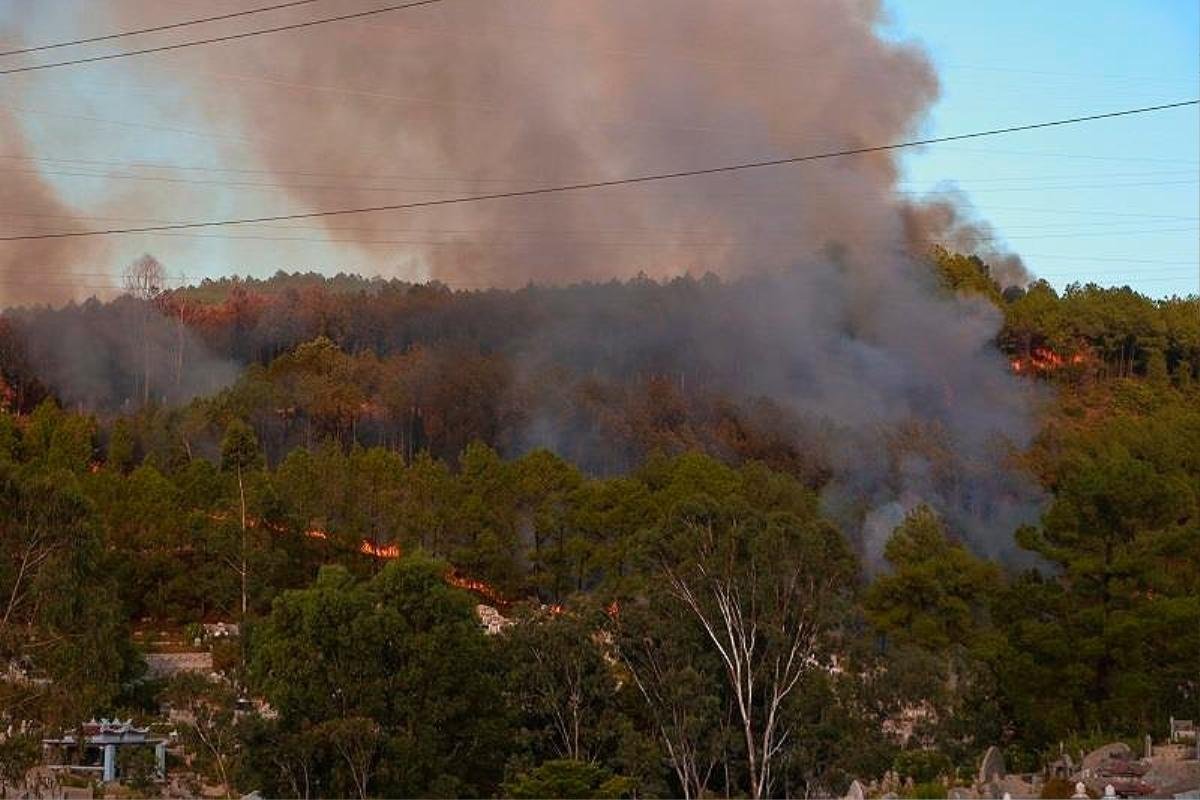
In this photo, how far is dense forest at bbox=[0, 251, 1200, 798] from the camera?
25828 mm

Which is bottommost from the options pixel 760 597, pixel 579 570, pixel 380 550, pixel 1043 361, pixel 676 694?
pixel 676 694

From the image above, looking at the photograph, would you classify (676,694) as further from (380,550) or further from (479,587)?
(380,550)

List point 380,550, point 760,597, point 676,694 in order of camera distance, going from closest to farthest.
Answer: point 676,694, point 760,597, point 380,550

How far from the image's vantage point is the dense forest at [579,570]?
25.8 m

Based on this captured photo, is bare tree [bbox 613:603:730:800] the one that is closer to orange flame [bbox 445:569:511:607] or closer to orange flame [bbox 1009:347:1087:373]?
orange flame [bbox 445:569:511:607]

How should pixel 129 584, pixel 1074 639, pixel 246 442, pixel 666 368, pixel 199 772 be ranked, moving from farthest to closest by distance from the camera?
1. pixel 666 368
2. pixel 246 442
3. pixel 129 584
4. pixel 1074 639
5. pixel 199 772

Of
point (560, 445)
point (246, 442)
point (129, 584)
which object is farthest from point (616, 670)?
point (560, 445)

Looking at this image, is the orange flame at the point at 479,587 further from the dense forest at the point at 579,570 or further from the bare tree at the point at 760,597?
the bare tree at the point at 760,597

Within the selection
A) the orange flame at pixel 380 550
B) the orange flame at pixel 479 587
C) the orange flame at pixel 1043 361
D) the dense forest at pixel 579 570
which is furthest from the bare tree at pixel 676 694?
the orange flame at pixel 1043 361

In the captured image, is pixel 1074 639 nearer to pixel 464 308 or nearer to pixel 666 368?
pixel 666 368

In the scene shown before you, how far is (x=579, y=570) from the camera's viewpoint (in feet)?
126

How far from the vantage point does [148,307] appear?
6359 centimetres

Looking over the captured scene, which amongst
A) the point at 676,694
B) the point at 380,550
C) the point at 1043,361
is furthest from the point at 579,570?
the point at 1043,361

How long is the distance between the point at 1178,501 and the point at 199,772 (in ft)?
56.0
